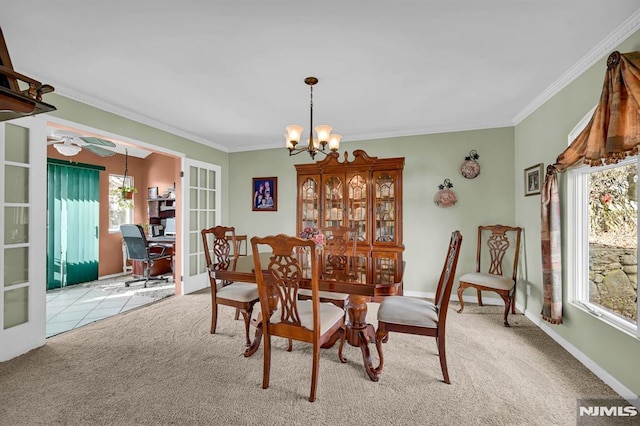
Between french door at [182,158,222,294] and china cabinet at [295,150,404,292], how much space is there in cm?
165

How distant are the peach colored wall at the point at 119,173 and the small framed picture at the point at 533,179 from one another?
550cm

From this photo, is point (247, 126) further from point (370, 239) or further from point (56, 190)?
point (56, 190)

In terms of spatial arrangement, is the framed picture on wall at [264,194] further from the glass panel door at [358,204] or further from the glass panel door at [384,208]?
the glass panel door at [384,208]

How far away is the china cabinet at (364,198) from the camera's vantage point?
3.97 meters

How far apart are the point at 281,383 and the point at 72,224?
4.80 metres

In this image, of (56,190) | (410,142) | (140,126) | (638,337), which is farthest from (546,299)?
(56,190)

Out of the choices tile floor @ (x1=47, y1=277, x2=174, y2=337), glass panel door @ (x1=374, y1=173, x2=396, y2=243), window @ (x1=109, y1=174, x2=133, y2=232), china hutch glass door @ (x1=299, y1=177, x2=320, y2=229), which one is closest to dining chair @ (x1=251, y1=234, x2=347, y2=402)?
glass panel door @ (x1=374, y1=173, x2=396, y2=243)

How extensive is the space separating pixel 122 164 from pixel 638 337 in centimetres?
715

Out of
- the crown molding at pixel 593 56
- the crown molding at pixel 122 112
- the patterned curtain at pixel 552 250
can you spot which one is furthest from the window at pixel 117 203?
the crown molding at pixel 593 56

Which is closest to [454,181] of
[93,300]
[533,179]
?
[533,179]

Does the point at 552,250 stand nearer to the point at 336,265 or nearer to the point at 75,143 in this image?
the point at 336,265

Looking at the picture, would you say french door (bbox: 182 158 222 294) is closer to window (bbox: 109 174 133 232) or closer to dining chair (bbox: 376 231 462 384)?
window (bbox: 109 174 133 232)

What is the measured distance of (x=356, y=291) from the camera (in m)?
1.90

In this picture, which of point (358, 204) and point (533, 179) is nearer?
point (533, 179)
